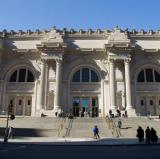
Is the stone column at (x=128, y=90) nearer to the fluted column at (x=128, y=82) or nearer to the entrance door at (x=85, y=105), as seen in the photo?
the fluted column at (x=128, y=82)

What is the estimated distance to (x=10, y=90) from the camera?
148ft

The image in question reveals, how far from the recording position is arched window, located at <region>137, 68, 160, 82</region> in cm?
4503

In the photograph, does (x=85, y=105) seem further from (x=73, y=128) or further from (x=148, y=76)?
(x=73, y=128)

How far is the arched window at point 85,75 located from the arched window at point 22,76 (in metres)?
7.35

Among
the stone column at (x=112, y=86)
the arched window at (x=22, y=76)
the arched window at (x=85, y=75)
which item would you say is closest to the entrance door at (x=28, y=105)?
the arched window at (x=22, y=76)

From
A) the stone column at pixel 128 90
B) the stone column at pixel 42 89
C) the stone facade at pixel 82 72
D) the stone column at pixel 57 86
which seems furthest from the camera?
the stone facade at pixel 82 72

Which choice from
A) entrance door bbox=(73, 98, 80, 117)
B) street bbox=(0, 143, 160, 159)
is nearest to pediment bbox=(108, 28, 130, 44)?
entrance door bbox=(73, 98, 80, 117)

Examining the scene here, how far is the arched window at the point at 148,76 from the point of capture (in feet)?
148

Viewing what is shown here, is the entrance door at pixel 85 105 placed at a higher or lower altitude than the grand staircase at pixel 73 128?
higher

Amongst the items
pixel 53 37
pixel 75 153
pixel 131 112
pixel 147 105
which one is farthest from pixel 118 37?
pixel 75 153

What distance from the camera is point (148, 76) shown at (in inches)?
1783

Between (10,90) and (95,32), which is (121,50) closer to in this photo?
(95,32)

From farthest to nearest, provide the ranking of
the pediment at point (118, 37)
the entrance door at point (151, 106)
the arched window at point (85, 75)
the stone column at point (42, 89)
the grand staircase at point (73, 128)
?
1. the arched window at point (85, 75)
2. the pediment at point (118, 37)
3. the entrance door at point (151, 106)
4. the stone column at point (42, 89)
5. the grand staircase at point (73, 128)

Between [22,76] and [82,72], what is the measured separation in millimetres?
10107
